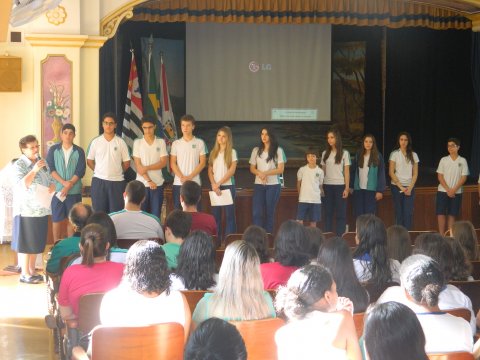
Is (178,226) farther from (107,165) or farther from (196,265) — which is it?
(107,165)

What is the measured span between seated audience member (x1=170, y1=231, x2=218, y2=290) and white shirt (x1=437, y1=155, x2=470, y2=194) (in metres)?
5.88

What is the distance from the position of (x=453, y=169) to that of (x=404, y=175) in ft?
1.83

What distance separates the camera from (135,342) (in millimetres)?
3613

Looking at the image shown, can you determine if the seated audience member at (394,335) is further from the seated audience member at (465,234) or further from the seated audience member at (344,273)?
the seated audience member at (465,234)

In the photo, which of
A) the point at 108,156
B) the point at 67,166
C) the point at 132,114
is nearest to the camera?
the point at 67,166

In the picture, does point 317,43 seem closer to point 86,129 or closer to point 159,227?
point 86,129

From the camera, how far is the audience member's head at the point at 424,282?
12.4 ft

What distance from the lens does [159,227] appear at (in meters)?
6.76

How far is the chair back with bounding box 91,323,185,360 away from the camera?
3.60m

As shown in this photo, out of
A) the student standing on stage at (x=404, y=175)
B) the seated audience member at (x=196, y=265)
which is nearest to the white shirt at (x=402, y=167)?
the student standing on stage at (x=404, y=175)

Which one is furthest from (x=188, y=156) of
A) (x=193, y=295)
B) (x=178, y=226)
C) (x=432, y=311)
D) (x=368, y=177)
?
(x=432, y=311)

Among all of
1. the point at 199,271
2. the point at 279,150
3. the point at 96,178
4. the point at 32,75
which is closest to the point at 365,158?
the point at 279,150

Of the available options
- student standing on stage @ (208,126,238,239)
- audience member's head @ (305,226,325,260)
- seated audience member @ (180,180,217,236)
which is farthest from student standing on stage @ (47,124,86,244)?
audience member's head @ (305,226,325,260)

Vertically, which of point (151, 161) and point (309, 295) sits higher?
point (151, 161)
